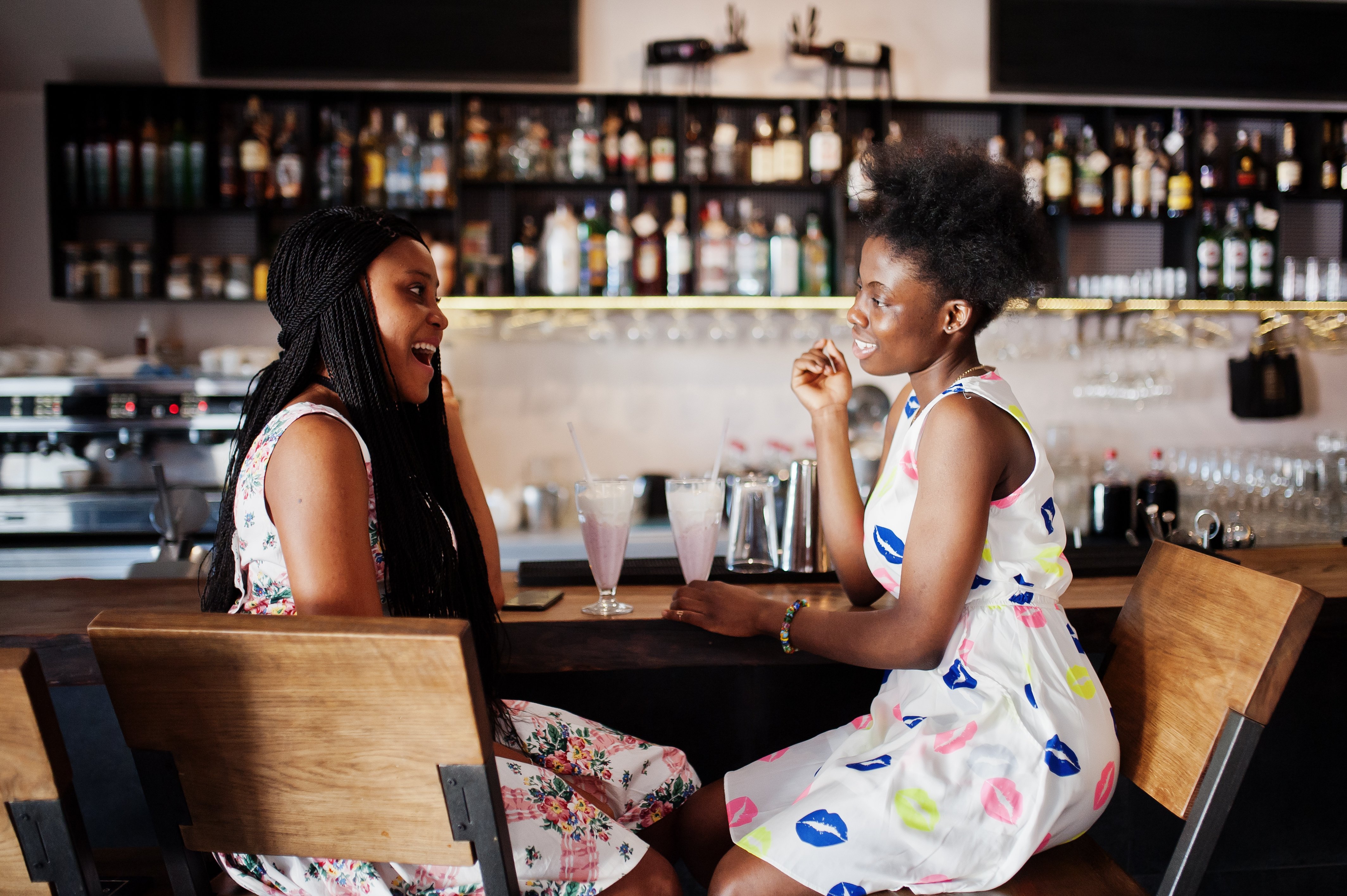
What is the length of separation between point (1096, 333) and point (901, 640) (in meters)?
2.98

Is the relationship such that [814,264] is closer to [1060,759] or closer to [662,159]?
[662,159]

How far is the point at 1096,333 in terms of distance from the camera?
3613mm

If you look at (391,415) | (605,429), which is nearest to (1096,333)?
(605,429)

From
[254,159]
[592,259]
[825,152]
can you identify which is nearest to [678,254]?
[592,259]

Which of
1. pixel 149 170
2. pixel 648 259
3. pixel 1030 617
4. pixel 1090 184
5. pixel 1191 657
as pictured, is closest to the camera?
pixel 1191 657

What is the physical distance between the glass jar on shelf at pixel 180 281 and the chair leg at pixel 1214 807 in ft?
11.2

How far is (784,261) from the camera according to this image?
338 cm

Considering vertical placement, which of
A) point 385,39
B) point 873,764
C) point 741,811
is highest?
point 385,39

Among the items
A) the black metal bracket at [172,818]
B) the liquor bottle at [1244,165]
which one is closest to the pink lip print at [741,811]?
the black metal bracket at [172,818]

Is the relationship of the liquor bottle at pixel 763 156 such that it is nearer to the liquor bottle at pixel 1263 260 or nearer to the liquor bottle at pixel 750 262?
the liquor bottle at pixel 750 262

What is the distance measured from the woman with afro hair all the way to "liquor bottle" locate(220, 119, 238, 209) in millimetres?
2737

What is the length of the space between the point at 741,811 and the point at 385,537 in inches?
21.5

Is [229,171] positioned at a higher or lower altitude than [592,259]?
higher

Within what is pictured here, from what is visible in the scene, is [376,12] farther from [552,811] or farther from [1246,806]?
[1246,806]
